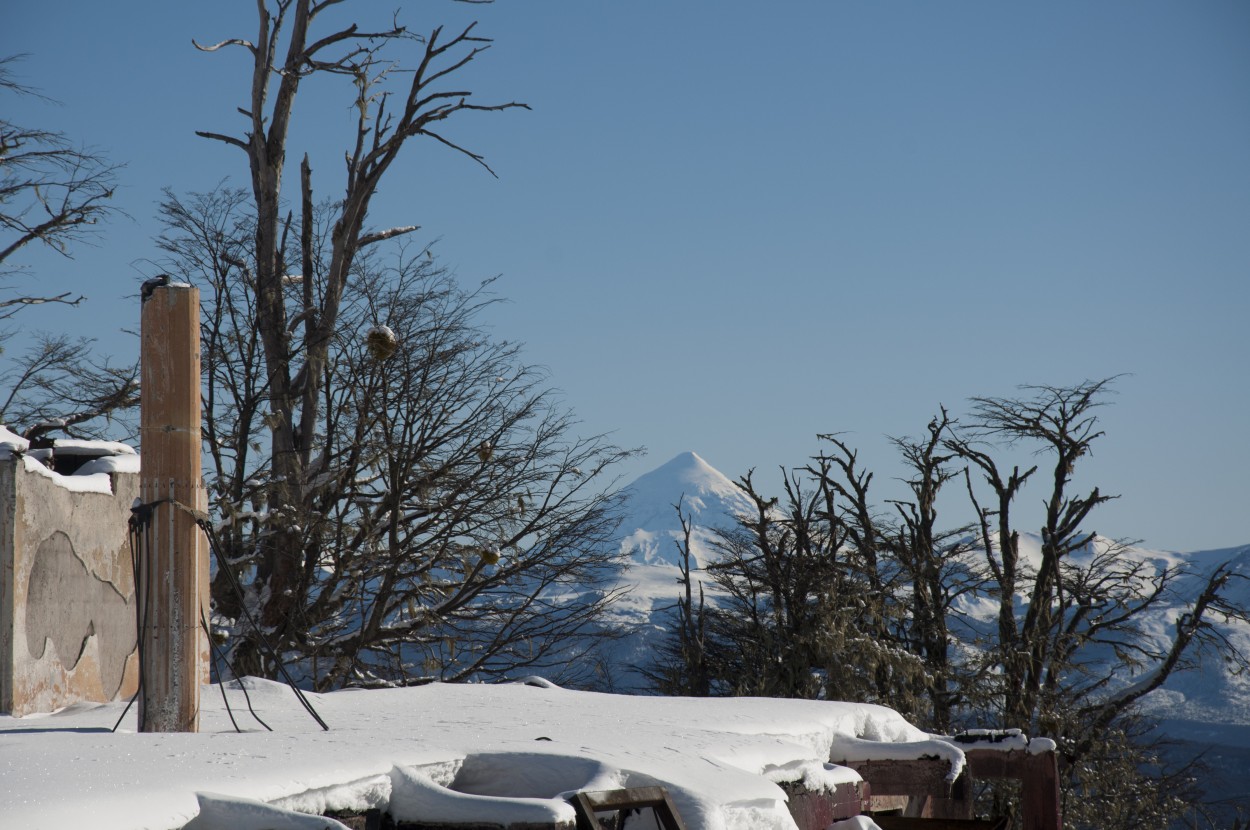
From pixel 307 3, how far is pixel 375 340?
7.46 m

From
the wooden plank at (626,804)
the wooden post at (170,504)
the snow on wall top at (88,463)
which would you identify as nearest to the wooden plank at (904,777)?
the wooden plank at (626,804)

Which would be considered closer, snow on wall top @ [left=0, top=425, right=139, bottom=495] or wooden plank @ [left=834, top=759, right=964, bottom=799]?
snow on wall top @ [left=0, top=425, right=139, bottom=495]

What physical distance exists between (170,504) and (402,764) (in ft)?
8.44

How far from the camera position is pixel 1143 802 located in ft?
67.0

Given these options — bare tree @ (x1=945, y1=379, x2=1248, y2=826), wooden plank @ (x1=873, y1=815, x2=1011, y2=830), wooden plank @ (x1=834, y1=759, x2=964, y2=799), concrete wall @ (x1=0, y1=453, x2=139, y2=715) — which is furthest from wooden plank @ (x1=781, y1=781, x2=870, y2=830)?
bare tree @ (x1=945, y1=379, x2=1248, y2=826)

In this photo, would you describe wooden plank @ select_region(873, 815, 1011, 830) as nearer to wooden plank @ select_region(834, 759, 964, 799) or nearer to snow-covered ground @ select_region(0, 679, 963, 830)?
wooden plank @ select_region(834, 759, 964, 799)

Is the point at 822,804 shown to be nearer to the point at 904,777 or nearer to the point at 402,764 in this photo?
the point at 904,777

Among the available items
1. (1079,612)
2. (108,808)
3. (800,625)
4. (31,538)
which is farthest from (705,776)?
(1079,612)

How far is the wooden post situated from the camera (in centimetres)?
674

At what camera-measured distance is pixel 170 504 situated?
Answer: 682cm

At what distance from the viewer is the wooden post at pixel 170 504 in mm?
6742

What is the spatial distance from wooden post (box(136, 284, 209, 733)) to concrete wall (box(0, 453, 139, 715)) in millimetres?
1176

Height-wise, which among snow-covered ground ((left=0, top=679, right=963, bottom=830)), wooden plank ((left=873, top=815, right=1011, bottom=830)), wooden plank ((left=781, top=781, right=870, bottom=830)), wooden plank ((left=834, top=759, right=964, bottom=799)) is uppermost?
snow-covered ground ((left=0, top=679, right=963, bottom=830))

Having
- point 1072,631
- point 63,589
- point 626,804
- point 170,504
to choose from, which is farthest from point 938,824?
point 1072,631
